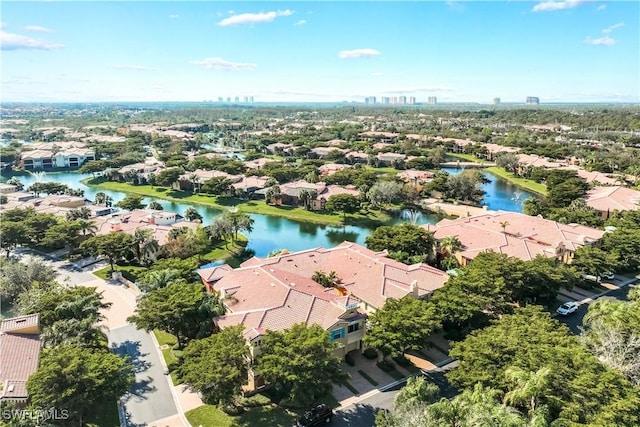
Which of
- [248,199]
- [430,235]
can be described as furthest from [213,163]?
[430,235]

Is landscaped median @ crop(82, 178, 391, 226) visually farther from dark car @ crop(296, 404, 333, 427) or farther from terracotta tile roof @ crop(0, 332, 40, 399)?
terracotta tile roof @ crop(0, 332, 40, 399)

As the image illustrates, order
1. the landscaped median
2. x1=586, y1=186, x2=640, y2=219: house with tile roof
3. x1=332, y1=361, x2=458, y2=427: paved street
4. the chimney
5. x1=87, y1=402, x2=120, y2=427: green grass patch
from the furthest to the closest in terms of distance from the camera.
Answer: the landscaped median < x1=586, y1=186, x2=640, y2=219: house with tile roof < the chimney < x1=332, y1=361, x2=458, y2=427: paved street < x1=87, y1=402, x2=120, y2=427: green grass patch

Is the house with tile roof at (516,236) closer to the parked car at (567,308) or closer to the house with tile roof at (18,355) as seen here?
the parked car at (567,308)

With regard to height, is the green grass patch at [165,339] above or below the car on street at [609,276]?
below

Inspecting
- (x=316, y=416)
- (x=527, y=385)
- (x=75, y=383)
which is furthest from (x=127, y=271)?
(x=527, y=385)

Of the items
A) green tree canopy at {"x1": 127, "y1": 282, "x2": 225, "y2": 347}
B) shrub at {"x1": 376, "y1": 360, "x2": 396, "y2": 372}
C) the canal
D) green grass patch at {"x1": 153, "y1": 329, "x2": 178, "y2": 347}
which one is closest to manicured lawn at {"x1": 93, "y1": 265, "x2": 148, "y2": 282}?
green grass patch at {"x1": 153, "y1": 329, "x2": 178, "y2": 347}

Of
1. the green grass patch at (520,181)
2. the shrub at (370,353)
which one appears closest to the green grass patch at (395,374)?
the shrub at (370,353)
